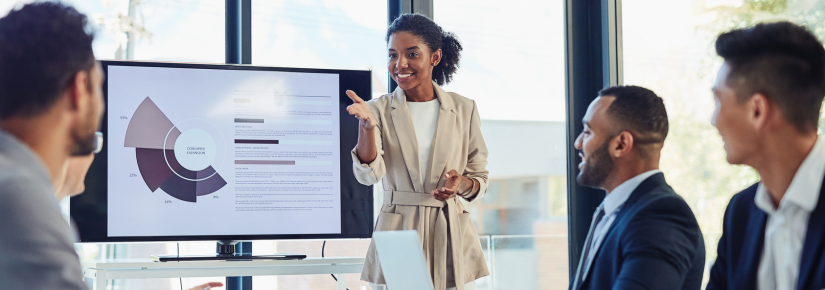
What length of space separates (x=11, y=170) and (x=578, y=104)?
10.5ft

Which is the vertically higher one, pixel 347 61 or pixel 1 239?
pixel 347 61

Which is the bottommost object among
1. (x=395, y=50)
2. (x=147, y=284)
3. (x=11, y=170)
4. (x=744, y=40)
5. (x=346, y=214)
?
(x=147, y=284)

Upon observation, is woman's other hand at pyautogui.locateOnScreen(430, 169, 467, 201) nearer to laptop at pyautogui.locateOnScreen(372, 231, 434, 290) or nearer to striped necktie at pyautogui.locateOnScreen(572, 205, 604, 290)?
striped necktie at pyautogui.locateOnScreen(572, 205, 604, 290)

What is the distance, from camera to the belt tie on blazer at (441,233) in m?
2.44

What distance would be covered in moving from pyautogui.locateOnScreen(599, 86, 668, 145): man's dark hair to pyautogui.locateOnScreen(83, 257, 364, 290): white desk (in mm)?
1448

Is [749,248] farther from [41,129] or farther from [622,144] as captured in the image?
[41,129]

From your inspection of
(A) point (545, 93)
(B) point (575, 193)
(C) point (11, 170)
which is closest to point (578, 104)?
(A) point (545, 93)

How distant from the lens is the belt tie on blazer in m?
2.44

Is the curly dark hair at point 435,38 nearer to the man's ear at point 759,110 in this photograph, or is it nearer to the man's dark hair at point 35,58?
the man's ear at point 759,110

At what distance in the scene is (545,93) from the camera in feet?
12.0

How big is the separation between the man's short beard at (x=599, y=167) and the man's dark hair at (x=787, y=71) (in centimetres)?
35

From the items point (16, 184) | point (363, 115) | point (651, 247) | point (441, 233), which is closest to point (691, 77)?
point (441, 233)

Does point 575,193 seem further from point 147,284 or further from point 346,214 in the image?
point 147,284

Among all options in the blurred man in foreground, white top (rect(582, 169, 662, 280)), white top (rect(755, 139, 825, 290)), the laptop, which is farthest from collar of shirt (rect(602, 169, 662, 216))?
the blurred man in foreground
